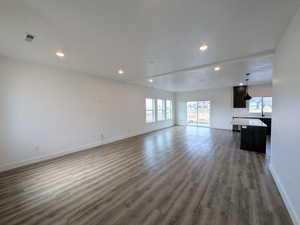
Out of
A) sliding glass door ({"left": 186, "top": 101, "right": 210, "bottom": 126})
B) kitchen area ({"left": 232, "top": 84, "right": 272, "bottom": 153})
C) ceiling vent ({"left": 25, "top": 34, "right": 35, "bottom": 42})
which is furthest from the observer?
sliding glass door ({"left": 186, "top": 101, "right": 210, "bottom": 126})

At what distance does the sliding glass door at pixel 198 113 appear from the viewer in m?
9.52

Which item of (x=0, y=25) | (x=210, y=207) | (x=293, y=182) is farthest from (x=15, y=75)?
(x=293, y=182)

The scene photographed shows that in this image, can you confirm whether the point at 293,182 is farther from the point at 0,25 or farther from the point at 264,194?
the point at 0,25

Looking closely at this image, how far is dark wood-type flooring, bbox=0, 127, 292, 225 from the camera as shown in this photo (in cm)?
182

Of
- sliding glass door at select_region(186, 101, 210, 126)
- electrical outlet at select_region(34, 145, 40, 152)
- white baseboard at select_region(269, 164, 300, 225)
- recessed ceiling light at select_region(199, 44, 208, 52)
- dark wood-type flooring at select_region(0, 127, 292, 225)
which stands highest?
recessed ceiling light at select_region(199, 44, 208, 52)

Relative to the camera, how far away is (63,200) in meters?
2.18

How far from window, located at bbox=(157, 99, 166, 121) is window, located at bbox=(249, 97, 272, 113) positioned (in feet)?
17.2

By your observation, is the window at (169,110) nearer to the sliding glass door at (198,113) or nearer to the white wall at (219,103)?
the sliding glass door at (198,113)

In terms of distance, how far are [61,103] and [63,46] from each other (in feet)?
6.86

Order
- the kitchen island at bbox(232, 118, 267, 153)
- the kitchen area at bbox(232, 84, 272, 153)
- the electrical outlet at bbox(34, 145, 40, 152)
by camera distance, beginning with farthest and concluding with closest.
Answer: the kitchen area at bbox(232, 84, 272, 153) < the kitchen island at bbox(232, 118, 267, 153) < the electrical outlet at bbox(34, 145, 40, 152)

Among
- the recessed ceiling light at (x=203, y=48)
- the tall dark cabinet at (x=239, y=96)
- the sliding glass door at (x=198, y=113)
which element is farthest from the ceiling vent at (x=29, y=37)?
the sliding glass door at (x=198, y=113)

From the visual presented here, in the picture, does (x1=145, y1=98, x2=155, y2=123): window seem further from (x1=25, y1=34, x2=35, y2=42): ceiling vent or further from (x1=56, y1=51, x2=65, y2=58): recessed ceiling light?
(x1=25, y1=34, x2=35, y2=42): ceiling vent

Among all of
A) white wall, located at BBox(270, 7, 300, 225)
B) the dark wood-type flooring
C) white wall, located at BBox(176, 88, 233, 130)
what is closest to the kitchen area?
white wall, located at BBox(176, 88, 233, 130)

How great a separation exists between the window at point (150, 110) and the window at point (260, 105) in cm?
578
